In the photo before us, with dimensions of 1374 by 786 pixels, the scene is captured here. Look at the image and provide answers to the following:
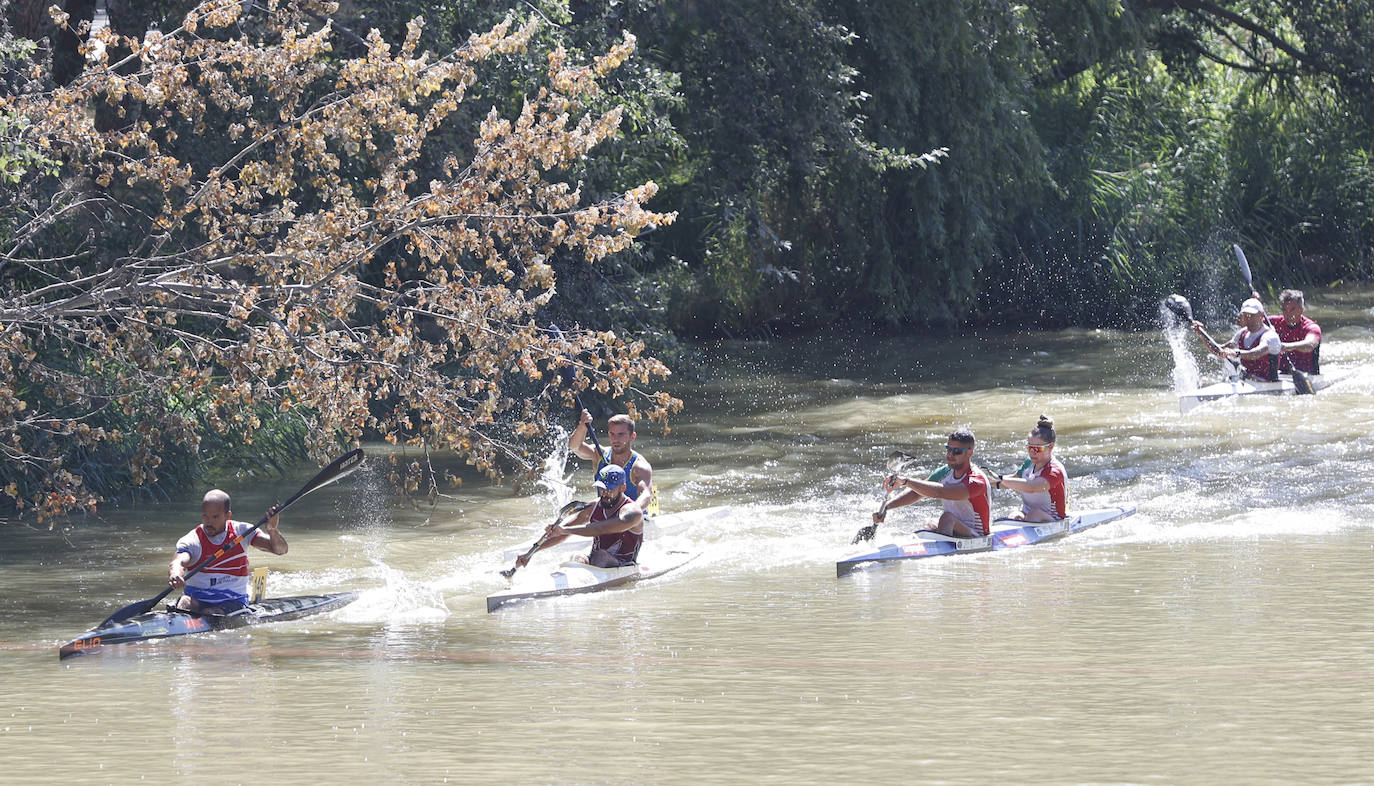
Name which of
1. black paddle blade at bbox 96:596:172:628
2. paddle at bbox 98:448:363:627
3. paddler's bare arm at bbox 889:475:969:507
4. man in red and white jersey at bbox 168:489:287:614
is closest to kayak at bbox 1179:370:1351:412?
paddler's bare arm at bbox 889:475:969:507

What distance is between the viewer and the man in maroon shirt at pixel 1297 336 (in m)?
21.1

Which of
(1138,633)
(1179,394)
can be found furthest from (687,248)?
(1138,633)

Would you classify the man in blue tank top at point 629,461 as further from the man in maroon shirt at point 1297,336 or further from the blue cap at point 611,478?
the man in maroon shirt at point 1297,336

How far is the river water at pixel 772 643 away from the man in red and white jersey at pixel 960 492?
1.24ft

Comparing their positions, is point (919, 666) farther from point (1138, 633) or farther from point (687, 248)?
point (687, 248)

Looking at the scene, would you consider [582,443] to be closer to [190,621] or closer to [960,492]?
[960,492]

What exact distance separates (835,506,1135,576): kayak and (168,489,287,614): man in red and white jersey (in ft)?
14.5

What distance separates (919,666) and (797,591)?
277 cm

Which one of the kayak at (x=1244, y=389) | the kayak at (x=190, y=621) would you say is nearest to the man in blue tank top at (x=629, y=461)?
the kayak at (x=190, y=621)

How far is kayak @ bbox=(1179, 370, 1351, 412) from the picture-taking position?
20.4 meters

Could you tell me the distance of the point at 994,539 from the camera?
14188 mm

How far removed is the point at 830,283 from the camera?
28.5 metres

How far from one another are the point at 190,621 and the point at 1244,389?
533 inches

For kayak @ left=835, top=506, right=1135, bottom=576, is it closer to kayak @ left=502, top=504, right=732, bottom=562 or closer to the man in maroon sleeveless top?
the man in maroon sleeveless top
